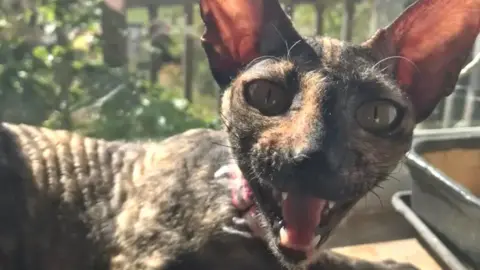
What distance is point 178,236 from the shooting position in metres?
1.10

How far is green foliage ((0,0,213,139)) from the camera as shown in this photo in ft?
5.33

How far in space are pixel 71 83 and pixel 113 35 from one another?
20cm

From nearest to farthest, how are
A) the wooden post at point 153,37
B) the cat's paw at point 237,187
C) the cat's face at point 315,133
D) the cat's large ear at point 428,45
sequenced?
the cat's face at point 315,133, the cat's large ear at point 428,45, the cat's paw at point 237,187, the wooden post at point 153,37

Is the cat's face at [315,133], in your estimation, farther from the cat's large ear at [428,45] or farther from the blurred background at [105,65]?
the blurred background at [105,65]

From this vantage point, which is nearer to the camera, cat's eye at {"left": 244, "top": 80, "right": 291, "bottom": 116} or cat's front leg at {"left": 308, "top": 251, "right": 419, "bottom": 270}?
cat's eye at {"left": 244, "top": 80, "right": 291, "bottom": 116}

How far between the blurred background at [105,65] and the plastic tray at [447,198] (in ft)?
0.94

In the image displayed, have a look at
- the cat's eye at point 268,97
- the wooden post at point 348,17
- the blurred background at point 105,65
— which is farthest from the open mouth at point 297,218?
the wooden post at point 348,17

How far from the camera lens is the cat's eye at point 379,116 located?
90 centimetres

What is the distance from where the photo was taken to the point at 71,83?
169 centimetres

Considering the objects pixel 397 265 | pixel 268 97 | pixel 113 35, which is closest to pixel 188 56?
pixel 113 35

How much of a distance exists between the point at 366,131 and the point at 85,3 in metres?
1.08

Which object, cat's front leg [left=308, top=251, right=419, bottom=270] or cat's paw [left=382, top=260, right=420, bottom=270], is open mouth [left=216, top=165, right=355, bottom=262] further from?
cat's paw [left=382, top=260, right=420, bottom=270]

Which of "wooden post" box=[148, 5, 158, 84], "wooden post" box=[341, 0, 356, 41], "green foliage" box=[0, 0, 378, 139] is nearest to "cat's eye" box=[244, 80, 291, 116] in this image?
"green foliage" box=[0, 0, 378, 139]

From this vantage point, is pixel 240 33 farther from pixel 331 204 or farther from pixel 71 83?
pixel 71 83
